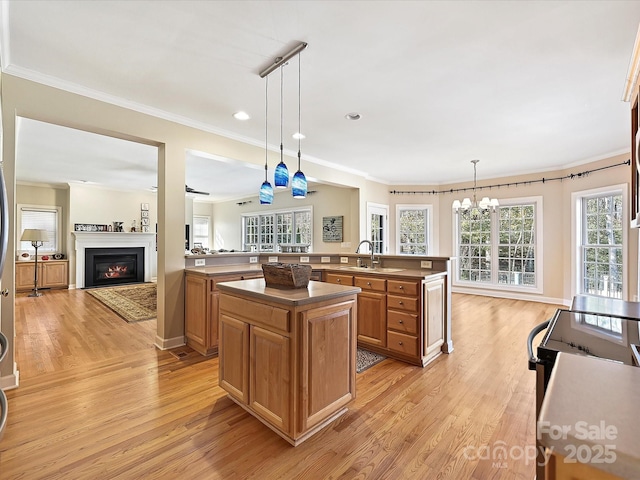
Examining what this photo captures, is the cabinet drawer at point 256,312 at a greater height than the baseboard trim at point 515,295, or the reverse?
the cabinet drawer at point 256,312

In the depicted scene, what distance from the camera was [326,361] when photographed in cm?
194

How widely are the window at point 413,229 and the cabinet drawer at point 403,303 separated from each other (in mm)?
4429

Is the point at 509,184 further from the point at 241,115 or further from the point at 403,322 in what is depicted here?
the point at 241,115

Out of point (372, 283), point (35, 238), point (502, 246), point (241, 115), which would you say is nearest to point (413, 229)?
point (502, 246)

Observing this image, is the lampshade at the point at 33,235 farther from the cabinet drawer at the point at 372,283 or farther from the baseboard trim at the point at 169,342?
the cabinet drawer at the point at 372,283

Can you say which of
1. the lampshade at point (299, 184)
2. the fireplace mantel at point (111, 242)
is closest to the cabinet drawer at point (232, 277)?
the lampshade at point (299, 184)

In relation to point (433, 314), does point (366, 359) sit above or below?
below

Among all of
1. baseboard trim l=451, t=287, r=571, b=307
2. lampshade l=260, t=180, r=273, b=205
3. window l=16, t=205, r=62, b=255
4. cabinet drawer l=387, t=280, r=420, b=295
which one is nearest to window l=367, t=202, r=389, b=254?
baseboard trim l=451, t=287, r=571, b=307

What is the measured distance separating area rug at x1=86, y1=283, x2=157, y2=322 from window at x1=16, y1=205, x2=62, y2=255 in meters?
1.67

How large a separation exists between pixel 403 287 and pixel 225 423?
1933 mm

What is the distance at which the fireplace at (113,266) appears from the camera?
7.56 meters

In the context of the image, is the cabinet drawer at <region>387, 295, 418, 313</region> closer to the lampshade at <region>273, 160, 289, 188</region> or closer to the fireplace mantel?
the lampshade at <region>273, 160, 289, 188</region>

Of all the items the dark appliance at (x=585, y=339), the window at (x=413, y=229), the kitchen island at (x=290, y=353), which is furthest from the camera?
the window at (x=413, y=229)

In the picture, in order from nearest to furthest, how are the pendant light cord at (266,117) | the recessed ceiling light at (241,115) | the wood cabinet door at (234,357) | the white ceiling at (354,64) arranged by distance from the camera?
the white ceiling at (354,64) < the wood cabinet door at (234,357) < the pendant light cord at (266,117) < the recessed ceiling light at (241,115)
